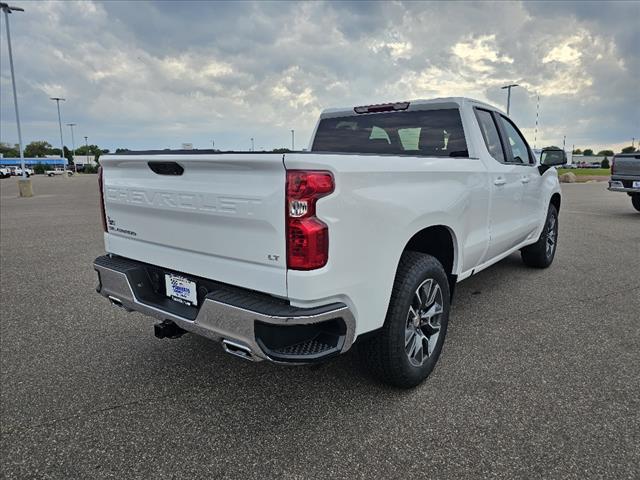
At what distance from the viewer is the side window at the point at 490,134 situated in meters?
3.97

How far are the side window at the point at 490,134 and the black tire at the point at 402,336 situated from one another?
1.64m

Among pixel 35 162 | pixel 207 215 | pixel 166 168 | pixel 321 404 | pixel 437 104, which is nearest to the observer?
pixel 207 215

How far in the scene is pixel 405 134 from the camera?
4.02 m

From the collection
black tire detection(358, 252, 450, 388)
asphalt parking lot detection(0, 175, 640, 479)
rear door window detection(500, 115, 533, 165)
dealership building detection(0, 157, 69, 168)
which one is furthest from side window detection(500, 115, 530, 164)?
dealership building detection(0, 157, 69, 168)

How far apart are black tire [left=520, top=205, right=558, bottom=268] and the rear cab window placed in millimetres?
2461

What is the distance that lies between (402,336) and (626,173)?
11589 mm

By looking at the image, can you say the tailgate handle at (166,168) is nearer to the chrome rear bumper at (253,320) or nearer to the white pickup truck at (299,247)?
the white pickup truck at (299,247)

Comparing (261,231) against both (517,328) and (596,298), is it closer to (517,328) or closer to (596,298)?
(517,328)

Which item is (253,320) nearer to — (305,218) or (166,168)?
(305,218)

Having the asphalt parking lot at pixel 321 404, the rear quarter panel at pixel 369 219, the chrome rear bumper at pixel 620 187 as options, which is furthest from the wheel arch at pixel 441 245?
the chrome rear bumper at pixel 620 187

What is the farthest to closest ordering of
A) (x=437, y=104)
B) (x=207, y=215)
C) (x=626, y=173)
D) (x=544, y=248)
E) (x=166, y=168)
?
(x=626, y=173)
(x=544, y=248)
(x=437, y=104)
(x=166, y=168)
(x=207, y=215)

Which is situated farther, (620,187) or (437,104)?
(620,187)

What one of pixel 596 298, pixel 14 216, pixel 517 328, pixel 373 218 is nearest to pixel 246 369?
pixel 373 218

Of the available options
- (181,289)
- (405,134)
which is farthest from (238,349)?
(405,134)
